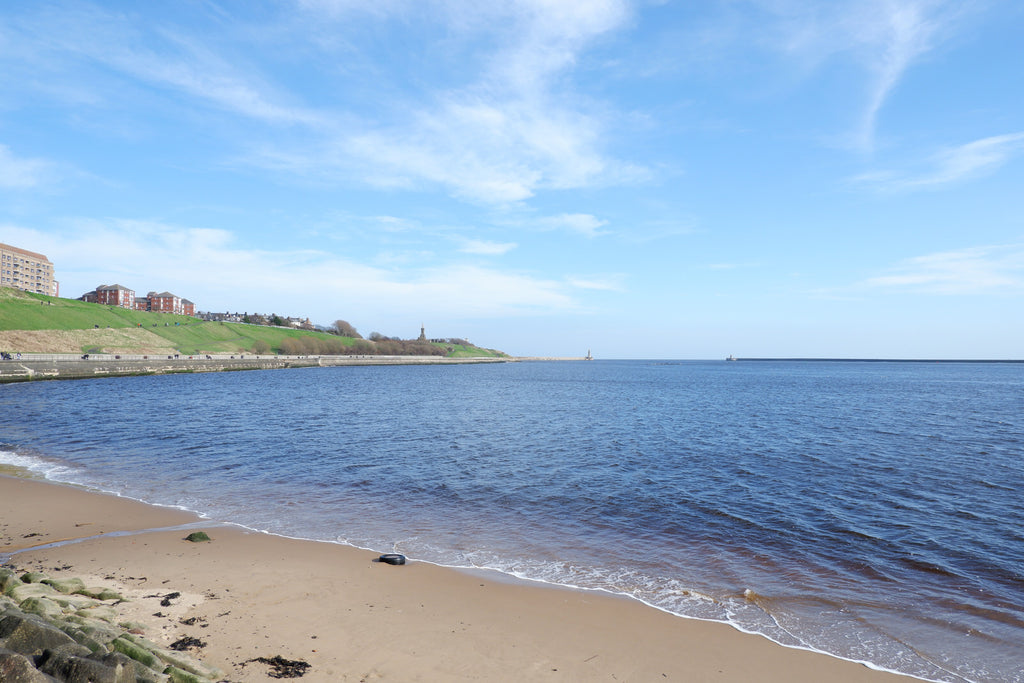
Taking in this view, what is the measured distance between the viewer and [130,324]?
148 meters

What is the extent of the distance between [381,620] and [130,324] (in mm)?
172481

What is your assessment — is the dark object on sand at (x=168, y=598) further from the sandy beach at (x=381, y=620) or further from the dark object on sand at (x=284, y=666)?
the dark object on sand at (x=284, y=666)

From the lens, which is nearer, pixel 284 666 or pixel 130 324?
pixel 284 666

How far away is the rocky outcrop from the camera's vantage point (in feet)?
21.0

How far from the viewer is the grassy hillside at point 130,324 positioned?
116250mm

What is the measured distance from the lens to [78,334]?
4734 inches

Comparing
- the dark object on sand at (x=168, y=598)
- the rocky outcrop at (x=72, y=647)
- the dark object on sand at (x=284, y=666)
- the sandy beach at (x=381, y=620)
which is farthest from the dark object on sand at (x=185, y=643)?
the dark object on sand at (x=168, y=598)

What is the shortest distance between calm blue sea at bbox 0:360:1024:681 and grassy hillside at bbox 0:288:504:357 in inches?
3839

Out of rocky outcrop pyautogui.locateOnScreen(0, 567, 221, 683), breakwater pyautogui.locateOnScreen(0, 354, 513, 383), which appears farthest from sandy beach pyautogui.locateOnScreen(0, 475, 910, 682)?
breakwater pyautogui.locateOnScreen(0, 354, 513, 383)

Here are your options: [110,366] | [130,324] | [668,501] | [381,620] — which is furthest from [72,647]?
[130,324]

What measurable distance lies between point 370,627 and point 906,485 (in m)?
22.6

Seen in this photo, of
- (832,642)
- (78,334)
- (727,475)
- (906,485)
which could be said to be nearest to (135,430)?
(727,475)

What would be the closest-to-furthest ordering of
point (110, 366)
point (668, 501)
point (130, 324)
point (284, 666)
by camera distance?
1. point (284, 666)
2. point (668, 501)
3. point (110, 366)
4. point (130, 324)

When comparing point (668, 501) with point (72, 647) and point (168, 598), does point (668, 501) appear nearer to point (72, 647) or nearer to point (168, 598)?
point (168, 598)
